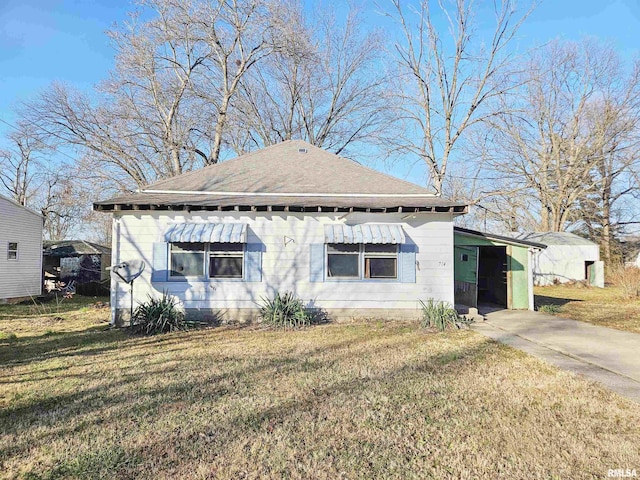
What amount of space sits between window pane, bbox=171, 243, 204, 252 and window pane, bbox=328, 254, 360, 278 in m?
3.43

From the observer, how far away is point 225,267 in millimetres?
9602

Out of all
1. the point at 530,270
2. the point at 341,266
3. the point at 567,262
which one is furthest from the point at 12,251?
the point at 567,262

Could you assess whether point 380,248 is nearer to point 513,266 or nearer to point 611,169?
point 513,266

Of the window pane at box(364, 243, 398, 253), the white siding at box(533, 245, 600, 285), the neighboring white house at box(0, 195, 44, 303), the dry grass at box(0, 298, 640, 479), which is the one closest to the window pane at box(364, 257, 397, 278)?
the window pane at box(364, 243, 398, 253)

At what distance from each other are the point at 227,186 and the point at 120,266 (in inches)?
151

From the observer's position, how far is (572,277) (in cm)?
2469

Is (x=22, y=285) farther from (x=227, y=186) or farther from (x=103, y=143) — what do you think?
(x=227, y=186)

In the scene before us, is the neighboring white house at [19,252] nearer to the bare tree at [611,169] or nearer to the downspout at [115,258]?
the downspout at [115,258]

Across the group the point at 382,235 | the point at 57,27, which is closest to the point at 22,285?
the point at 57,27

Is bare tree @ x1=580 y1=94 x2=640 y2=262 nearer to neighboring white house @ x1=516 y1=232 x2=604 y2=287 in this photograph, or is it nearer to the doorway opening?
neighboring white house @ x1=516 y1=232 x2=604 y2=287

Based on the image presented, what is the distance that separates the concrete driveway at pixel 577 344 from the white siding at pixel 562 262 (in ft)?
53.0

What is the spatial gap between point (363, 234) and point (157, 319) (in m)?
5.37

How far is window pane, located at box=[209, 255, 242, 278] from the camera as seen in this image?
9.56 m

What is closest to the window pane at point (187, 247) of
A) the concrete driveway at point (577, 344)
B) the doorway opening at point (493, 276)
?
the concrete driveway at point (577, 344)
